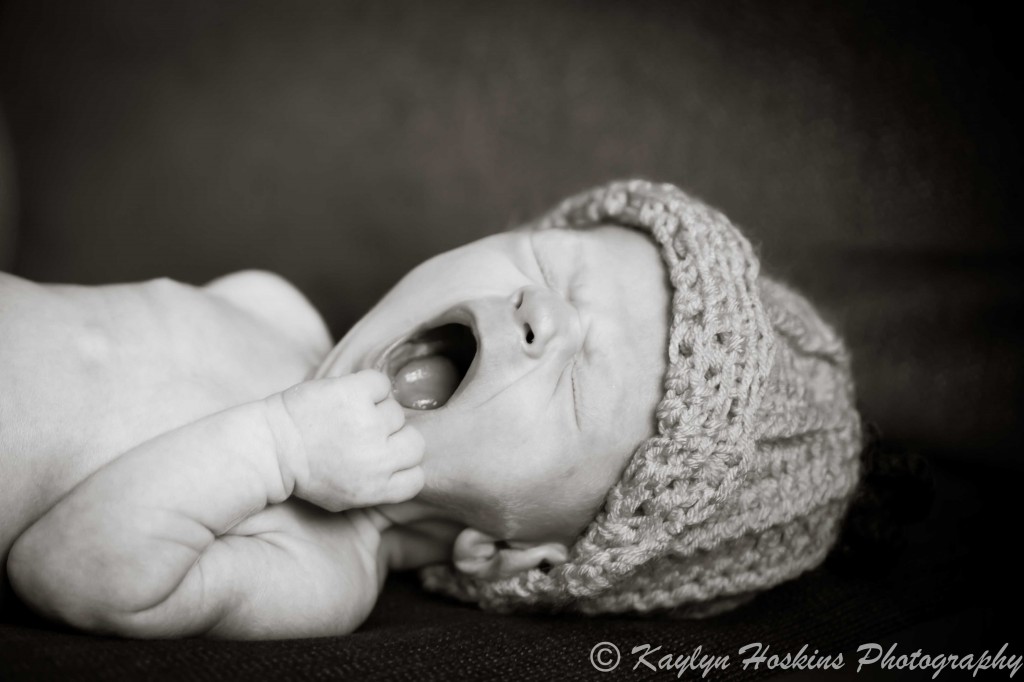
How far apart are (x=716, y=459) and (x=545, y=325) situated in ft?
0.92

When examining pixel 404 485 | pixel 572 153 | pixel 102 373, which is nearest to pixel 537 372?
pixel 404 485

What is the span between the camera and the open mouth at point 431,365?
126cm

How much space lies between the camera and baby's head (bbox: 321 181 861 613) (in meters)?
1.10

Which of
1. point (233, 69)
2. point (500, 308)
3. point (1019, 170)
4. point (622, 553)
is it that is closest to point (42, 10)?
point (233, 69)

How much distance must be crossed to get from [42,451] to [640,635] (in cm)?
77

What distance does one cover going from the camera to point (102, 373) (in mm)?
1074

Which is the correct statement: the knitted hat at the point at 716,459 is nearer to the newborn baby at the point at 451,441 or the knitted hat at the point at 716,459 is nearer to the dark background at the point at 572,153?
the newborn baby at the point at 451,441

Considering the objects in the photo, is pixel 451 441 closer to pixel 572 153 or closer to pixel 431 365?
pixel 431 365

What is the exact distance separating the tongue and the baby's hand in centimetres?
17

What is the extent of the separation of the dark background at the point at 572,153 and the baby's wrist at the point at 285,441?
34 cm

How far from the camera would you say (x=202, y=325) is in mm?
1243

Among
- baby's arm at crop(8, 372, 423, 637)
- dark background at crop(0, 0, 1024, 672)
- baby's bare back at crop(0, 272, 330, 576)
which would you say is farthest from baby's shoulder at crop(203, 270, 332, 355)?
baby's arm at crop(8, 372, 423, 637)
